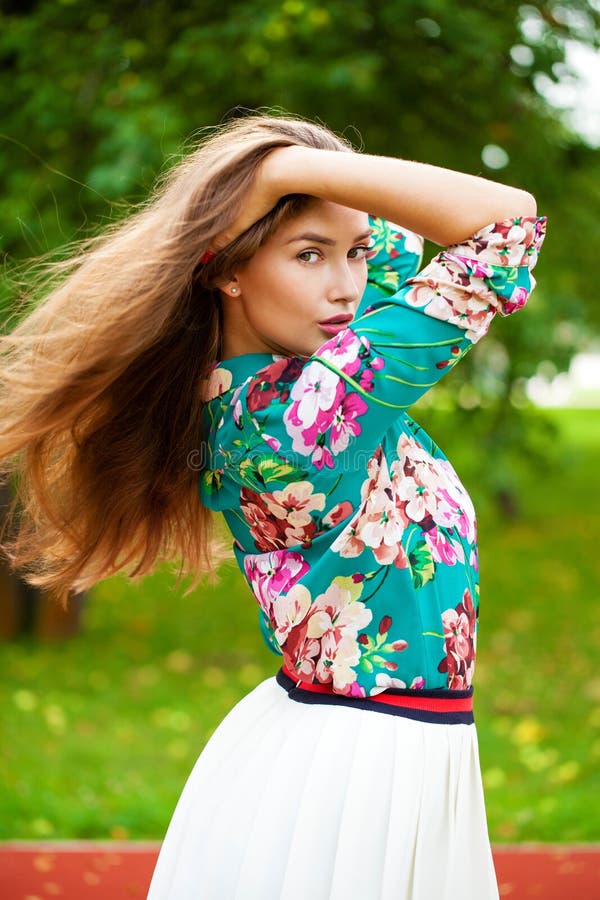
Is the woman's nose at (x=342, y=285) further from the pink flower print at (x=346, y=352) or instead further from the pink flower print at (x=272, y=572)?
the pink flower print at (x=272, y=572)

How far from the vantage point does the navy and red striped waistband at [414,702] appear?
186 centimetres

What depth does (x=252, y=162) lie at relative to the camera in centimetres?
183

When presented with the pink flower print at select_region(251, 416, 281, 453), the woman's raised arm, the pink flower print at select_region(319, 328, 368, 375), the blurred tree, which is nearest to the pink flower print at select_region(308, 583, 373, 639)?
the pink flower print at select_region(251, 416, 281, 453)

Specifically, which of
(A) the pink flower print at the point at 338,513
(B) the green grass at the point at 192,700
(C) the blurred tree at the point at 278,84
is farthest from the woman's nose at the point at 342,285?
(C) the blurred tree at the point at 278,84

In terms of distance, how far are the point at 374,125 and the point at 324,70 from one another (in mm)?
782

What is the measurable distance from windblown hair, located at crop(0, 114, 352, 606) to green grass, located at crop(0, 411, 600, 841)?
1.02 meters

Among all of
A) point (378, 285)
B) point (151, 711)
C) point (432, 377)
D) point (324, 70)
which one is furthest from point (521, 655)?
point (432, 377)

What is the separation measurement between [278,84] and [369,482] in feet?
12.3

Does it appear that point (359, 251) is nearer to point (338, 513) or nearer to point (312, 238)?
point (312, 238)

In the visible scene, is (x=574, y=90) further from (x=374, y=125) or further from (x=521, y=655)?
(x=521, y=655)

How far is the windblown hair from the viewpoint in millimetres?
1862

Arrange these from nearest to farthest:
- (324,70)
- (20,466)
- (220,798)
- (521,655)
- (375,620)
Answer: (375,620) < (220,798) < (20,466) < (324,70) < (521,655)

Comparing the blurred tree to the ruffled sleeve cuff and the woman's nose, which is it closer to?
the woman's nose

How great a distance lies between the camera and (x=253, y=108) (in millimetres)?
5203
